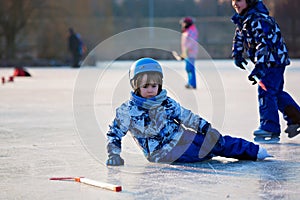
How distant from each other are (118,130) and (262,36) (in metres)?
1.91

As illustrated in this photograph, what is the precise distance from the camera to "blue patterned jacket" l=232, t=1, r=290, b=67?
656 centimetres

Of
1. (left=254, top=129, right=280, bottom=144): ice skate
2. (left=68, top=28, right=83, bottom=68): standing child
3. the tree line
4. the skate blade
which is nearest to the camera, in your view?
the skate blade

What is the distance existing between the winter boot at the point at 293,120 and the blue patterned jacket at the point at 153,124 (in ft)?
5.46

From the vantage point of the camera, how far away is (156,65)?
5.22 meters

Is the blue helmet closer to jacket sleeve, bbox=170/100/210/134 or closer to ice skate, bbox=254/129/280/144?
jacket sleeve, bbox=170/100/210/134

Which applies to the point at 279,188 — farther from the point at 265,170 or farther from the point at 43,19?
the point at 43,19

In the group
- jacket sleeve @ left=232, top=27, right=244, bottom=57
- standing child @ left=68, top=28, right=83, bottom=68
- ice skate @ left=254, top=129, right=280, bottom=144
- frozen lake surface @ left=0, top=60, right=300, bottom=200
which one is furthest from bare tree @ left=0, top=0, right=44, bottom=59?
ice skate @ left=254, top=129, right=280, bottom=144

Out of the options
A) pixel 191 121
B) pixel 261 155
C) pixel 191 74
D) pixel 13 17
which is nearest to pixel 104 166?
pixel 191 121

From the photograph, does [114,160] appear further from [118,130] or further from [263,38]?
[263,38]

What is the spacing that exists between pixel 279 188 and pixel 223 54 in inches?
1266

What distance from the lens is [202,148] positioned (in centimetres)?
530

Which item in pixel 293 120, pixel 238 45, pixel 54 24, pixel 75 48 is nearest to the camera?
pixel 293 120

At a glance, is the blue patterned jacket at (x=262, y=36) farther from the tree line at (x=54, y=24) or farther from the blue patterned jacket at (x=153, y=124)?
the tree line at (x=54, y=24)

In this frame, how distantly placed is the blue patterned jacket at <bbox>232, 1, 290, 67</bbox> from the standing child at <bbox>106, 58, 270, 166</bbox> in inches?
56.7
